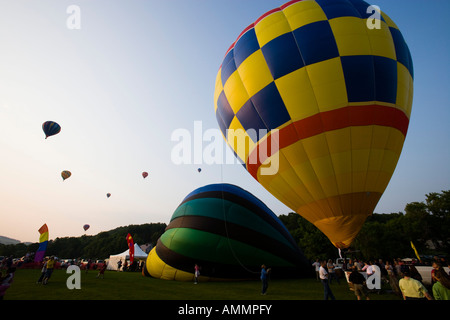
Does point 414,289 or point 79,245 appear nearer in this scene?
point 414,289

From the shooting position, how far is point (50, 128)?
1573 cm

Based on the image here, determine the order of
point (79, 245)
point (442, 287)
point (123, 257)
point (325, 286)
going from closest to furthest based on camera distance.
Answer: point (442, 287), point (325, 286), point (123, 257), point (79, 245)

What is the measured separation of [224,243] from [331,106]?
740 centimetres

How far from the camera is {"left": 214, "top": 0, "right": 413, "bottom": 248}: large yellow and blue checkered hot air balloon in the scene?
725 cm

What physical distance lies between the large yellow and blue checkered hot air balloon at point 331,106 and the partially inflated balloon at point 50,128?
1438cm

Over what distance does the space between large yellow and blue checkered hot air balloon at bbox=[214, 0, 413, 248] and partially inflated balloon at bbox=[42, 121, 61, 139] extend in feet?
47.2

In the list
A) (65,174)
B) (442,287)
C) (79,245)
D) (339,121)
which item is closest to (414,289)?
(442,287)

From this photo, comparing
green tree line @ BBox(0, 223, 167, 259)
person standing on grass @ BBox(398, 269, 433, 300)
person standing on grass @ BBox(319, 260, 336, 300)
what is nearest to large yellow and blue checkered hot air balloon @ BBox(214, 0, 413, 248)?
person standing on grass @ BBox(319, 260, 336, 300)

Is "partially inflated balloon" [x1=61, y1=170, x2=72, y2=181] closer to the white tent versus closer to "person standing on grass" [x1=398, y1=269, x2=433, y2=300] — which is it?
the white tent

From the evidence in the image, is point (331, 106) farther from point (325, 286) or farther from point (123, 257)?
point (123, 257)

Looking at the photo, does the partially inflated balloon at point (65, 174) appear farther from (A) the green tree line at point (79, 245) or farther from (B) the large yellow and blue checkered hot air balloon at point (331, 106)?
(A) the green tree line at point (79, 245)

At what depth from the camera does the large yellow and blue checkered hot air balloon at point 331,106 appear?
7.25 m

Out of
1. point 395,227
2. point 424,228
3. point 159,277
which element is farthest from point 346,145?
point 395,227
